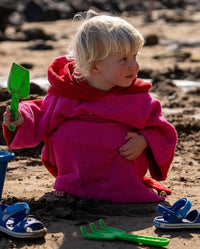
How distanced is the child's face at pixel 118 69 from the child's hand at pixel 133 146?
1.02 feet

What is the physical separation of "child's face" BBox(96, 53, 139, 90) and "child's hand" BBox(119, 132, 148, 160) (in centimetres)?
31

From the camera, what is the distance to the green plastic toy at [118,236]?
2469 millimetres

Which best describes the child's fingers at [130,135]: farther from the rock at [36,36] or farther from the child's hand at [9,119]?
the rock at [36,36]

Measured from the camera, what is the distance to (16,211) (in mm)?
2543

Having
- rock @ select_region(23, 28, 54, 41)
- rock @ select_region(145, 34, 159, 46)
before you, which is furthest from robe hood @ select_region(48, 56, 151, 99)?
rock @ select_region(23, 28, 54, 41)

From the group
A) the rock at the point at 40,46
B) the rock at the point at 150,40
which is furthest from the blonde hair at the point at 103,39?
the rock at the point at 150,40

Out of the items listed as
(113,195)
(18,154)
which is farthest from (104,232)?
(18,154)

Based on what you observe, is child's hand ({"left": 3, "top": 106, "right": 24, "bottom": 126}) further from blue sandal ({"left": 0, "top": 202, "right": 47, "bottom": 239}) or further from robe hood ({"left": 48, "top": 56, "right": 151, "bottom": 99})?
blue sandal ({"left": 0, "top": 202, "right": 47, "bottom": 239})

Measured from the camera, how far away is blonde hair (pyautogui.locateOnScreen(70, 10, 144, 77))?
3.02 metres

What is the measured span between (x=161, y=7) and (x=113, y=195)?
86.1 feet

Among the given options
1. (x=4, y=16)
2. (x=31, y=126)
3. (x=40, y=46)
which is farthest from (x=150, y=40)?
(x=31, y=126)

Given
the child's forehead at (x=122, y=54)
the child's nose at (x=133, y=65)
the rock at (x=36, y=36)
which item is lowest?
the rock at (x=36, y=36)

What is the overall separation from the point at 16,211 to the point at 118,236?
0.50m

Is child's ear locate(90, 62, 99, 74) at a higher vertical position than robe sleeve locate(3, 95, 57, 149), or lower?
higher
